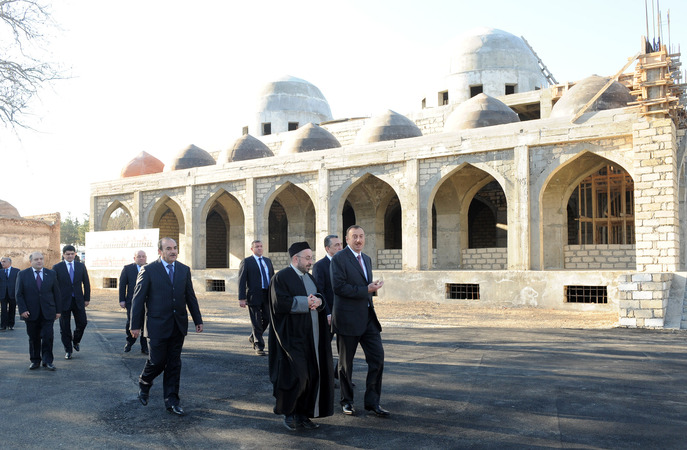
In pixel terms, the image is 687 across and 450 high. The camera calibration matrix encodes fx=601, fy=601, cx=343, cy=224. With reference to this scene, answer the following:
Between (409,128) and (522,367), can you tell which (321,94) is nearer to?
(409,128)

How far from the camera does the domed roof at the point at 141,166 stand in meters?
24.8

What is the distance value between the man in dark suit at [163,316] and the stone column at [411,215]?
1142 centimetres

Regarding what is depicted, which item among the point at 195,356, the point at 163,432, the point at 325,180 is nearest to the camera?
the point at 163,432

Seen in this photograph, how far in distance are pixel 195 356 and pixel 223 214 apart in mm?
18965

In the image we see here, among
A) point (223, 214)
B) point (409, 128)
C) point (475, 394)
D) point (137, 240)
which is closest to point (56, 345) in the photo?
point (475, 394)

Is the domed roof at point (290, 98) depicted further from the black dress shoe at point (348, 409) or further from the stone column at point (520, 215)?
the black dress shoe at point (348, 409)

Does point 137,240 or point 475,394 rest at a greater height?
point 137,240

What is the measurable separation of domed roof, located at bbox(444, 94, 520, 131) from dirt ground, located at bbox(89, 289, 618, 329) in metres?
5.58

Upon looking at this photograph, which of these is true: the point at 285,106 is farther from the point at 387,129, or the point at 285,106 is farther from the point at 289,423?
the point at 289,423

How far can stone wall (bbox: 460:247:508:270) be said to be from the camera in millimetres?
16842

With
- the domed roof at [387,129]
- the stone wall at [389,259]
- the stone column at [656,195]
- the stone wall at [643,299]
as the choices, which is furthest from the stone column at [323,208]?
the stone wall at [643,299]

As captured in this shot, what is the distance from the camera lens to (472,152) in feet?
51.4

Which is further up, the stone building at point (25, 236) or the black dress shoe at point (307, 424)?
the stone building at point (25, 236)

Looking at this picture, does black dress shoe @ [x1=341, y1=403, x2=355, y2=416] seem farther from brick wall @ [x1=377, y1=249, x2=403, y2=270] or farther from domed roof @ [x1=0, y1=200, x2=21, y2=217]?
domed roof @ [x1=0, y1=200, x2=21, y2=217]
